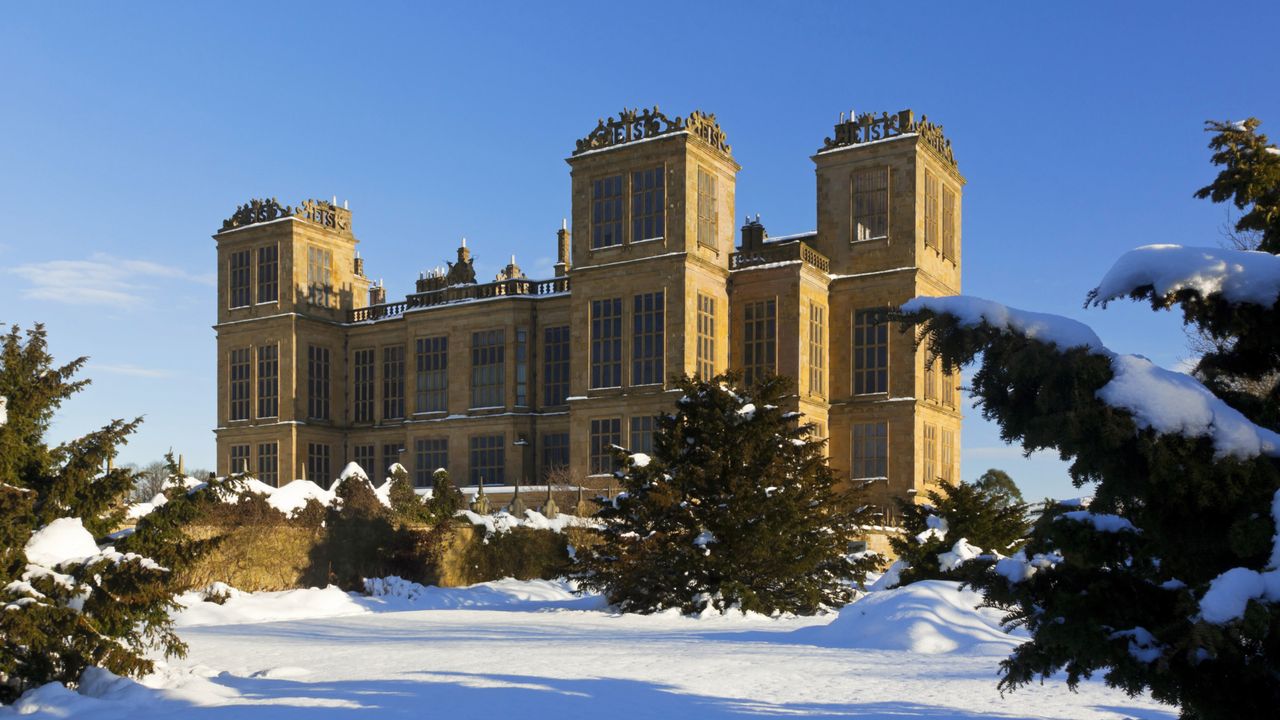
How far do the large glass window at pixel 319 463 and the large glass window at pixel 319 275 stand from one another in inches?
231

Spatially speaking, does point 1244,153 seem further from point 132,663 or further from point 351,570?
point 351,570

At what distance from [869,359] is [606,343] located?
873cm

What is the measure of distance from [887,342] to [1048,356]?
35.4 meters

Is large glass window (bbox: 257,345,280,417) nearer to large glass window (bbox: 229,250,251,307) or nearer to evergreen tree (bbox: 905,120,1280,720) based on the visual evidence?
large glass window (bbox: 229,250,251,307)

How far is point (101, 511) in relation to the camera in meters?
11.0

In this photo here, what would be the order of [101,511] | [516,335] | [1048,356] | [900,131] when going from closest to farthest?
[1048,356]
[101,511]
[900,131]
[516,335]

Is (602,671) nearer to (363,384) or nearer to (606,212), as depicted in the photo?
(606,212)

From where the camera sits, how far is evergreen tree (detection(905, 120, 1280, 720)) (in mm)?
5504

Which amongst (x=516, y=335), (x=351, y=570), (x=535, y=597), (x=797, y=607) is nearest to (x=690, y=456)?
(x=797, y=607)

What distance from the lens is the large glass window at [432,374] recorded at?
46.6 meters

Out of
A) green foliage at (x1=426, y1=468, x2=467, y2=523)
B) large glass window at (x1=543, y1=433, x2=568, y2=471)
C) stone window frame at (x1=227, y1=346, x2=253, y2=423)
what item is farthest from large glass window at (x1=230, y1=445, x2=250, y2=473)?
green foliage at (x1=426, y1=468, x2=467, y2=523)

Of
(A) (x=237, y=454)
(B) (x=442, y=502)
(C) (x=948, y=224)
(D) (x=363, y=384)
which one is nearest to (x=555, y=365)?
(D) (x=363, y=384)

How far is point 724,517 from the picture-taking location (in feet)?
62.0

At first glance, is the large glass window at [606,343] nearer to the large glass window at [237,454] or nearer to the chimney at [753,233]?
the chimney at [753,233]
